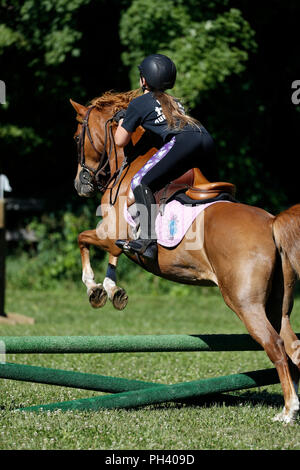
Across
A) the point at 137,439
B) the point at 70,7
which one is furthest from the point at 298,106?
the point at 137,439

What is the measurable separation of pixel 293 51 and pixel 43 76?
5732 mm

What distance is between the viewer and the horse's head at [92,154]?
21.0 feet

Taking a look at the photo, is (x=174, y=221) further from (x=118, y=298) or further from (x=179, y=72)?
(x=179, y=72)

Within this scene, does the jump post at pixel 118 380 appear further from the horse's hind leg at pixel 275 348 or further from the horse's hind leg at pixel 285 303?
the horse's hind leg at pixel 275 348

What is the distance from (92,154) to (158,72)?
108 cm

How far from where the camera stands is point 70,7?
1410 cm

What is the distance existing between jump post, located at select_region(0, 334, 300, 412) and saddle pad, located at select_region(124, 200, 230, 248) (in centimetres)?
74

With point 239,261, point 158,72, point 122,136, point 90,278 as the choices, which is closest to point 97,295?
point 90,278

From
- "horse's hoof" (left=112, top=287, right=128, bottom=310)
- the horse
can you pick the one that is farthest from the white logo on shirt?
"horse's hoof" (left=112, top=287, right=128, bottom=310)

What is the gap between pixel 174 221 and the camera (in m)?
5.50

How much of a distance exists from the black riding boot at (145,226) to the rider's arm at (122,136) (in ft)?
1.47

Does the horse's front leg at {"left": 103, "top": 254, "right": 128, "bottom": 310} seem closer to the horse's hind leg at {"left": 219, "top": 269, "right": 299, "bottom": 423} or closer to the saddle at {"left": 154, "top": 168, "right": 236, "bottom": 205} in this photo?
the saddle at {"left": 154, "top": 168, "right": 236, "bottom": 205}

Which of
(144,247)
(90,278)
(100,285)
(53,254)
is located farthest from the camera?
(53,254)
